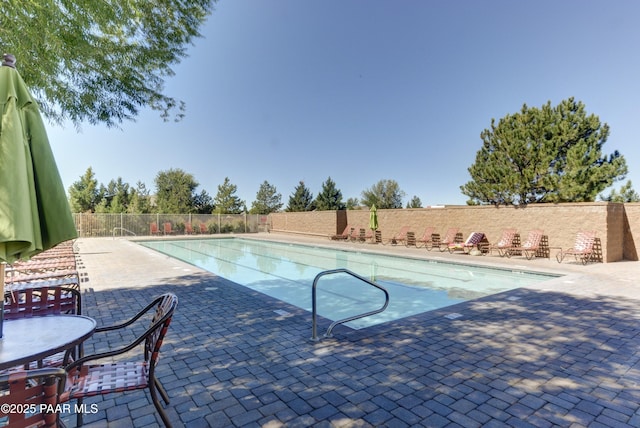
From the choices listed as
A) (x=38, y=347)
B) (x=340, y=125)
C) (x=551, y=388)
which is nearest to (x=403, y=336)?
(x=551, y=388)

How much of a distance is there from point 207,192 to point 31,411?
4050cm

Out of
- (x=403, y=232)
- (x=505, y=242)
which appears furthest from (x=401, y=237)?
(x=505, y=242)

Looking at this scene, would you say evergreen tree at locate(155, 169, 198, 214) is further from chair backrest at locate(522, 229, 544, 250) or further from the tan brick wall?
chair backrest at locate(522, 229, 544, 250)

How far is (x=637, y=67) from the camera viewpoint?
13422mm

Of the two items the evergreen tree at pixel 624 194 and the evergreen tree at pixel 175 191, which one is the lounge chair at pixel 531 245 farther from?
the evergreen tree at pixel 175 191

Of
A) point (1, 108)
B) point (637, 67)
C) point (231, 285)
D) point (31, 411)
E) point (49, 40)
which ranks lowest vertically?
point (231, 285)

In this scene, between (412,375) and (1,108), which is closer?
(1,108)

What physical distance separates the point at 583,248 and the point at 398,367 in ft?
33.6

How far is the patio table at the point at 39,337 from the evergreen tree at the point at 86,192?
117 feet

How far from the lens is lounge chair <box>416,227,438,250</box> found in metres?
14.9

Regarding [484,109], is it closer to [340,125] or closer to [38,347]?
[340,125]

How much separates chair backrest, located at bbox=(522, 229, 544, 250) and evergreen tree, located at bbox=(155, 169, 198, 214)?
33414mm

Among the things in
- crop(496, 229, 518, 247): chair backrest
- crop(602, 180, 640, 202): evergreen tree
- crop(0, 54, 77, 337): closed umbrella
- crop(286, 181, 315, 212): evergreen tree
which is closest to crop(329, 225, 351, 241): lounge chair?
crop(496, 229, 518, 247): chair backrest

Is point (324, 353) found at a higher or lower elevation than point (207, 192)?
lower
